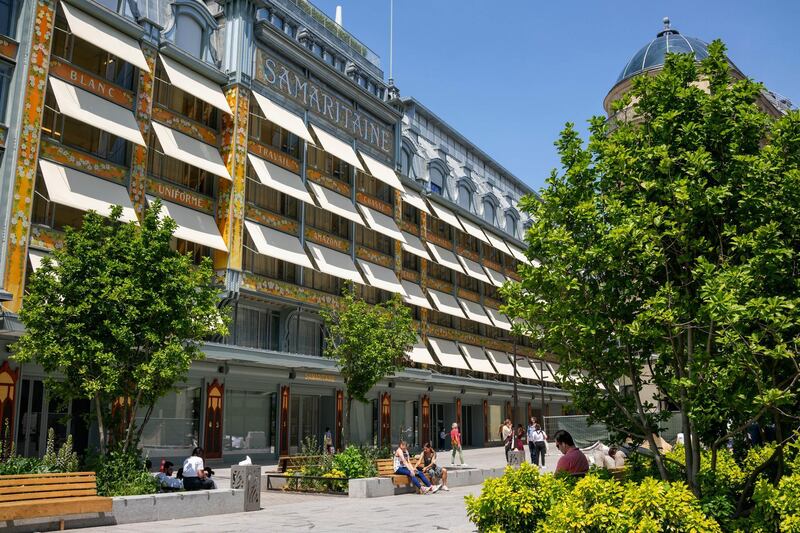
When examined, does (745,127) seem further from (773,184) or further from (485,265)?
(485,265)

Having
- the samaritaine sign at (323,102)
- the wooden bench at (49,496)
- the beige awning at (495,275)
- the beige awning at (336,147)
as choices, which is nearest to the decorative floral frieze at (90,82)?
the samaritaine sign at (323,102)

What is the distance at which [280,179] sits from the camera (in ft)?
110

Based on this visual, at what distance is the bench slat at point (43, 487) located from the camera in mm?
12268

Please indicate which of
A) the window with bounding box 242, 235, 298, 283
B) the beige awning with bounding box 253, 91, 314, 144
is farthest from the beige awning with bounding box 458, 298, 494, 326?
the beige awning with bounding box 253, 91, 314, 144

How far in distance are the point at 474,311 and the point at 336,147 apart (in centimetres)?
2073

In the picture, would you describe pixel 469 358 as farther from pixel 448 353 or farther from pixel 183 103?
pixel 183 103

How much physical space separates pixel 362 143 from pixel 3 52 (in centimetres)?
2059

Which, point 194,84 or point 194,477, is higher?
point 194,84

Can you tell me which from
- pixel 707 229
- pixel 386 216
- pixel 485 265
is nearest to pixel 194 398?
pixel 386 216

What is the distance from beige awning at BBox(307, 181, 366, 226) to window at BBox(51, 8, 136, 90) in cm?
1074

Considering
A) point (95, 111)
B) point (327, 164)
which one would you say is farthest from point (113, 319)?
point (327, 164)

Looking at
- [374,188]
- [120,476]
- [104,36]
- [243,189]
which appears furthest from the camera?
[374,188]

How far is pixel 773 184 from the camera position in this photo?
9391 mm

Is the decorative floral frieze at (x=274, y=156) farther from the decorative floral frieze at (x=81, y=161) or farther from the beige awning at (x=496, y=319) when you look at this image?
the beige awning at (x=496, y=319)
